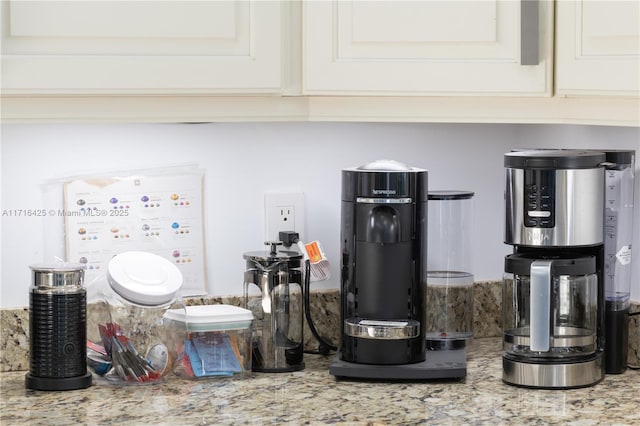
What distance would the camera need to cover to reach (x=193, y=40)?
160 cm

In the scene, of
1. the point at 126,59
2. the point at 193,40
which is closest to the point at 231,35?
the point at 193,40

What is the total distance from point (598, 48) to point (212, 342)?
0.81 m

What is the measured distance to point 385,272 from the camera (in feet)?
5.75

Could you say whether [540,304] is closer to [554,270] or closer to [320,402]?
[554,270]

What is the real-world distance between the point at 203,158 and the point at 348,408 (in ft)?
1.98

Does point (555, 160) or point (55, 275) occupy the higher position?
point (555, 160)

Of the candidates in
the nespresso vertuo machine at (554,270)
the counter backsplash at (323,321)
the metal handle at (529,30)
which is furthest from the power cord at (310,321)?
the metal handle at (529,30)

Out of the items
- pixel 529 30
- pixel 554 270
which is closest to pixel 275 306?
pixel 554 270

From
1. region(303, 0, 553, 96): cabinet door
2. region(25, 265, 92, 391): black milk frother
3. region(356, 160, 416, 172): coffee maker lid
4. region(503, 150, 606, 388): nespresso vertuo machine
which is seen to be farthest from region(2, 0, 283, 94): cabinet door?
region(503, 150, 606, 388): nespresso vertuo machine

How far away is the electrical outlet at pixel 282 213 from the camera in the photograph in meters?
2.01

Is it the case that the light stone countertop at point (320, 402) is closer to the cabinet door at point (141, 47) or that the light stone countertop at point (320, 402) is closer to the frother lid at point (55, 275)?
the frother lid at point (55, 275)

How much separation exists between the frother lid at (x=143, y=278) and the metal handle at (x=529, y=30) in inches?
27.3

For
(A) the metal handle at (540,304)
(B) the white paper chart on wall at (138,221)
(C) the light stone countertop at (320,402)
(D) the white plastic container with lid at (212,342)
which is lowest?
(C) the light stone countertop at (320,402)

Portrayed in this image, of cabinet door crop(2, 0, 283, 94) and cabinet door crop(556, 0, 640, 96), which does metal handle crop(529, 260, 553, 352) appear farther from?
cabinet door crop(2, 0, 283, 94)
